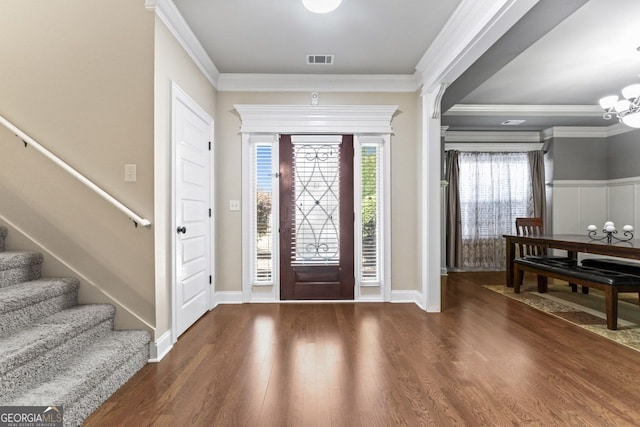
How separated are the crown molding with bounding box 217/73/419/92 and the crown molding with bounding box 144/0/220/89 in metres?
0.25

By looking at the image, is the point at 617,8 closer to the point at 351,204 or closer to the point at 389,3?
the point at 389,3

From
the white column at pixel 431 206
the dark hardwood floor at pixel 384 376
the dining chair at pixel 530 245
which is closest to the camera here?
the dark hardwood floor at pixel 384 376

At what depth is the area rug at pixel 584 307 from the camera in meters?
3.09

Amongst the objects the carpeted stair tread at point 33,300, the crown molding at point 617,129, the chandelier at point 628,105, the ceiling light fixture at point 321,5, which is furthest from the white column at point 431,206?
the crown molding at point 617,129

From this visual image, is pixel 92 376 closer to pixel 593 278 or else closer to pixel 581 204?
pixel 593 278

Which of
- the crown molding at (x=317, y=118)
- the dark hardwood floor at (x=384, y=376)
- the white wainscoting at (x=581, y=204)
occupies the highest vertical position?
the crown molding at (x=317, y=118)

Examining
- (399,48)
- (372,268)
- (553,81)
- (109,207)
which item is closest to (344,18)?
(399,48)

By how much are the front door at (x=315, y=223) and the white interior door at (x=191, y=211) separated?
2.81ft

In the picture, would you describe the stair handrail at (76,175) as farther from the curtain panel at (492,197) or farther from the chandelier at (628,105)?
the curtain panel at (492,197)

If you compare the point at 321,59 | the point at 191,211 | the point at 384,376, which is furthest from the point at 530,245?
the point at 191,211

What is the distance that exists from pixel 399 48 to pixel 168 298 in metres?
3.07

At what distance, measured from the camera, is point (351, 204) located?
420 centimetres

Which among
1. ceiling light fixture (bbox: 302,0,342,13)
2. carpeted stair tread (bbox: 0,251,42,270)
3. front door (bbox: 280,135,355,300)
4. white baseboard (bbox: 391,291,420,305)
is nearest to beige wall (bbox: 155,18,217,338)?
carpeted stair tread (bbox: 0,251,42,270)

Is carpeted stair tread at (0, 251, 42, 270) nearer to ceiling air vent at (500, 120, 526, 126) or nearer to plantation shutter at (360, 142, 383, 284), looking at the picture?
plantation shutter at (360, 142, 383, 284)
